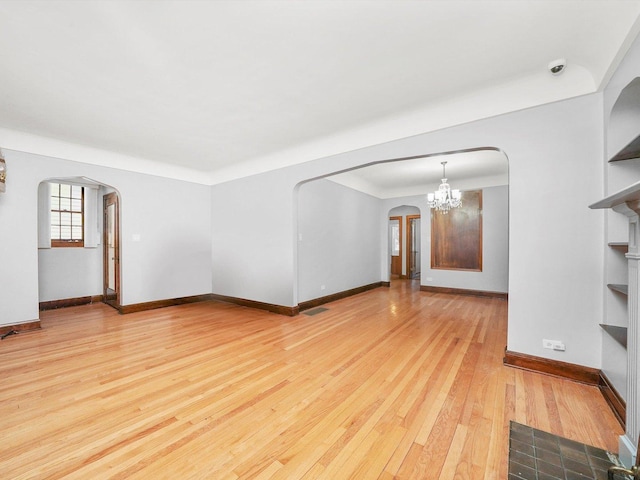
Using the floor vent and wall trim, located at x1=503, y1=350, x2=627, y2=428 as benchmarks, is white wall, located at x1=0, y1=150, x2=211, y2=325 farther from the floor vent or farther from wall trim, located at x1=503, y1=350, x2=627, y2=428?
wall trim, located at x1=503, y1=350, x2=627, y2=428

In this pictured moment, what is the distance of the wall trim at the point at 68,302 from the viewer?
527 cm

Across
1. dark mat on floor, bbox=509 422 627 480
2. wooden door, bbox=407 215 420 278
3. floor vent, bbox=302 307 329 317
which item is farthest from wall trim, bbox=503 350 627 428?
wooden door, bbox=407 215 420 278

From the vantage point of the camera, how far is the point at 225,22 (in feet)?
6.39

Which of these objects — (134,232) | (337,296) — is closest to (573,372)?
(337,296)

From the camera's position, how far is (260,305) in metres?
5.35

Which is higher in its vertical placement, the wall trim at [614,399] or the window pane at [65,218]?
the window pane at [65,218]

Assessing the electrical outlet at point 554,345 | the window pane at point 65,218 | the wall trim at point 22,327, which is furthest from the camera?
the window pane at point 65,218

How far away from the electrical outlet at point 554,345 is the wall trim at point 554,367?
0.12 m

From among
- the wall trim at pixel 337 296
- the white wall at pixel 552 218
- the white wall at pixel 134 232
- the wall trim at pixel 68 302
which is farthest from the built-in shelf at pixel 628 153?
the wall trim at pixel 68 302

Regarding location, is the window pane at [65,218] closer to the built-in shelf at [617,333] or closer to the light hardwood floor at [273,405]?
the light hardwood floor at [273,405]

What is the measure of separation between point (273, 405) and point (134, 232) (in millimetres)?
4680

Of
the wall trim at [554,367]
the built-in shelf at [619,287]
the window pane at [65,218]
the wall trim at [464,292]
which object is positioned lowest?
the wall trim at [464,292]

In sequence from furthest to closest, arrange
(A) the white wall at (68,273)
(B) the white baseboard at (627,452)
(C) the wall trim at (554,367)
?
(A) the white wall at (68,273) < (C) the wall trim at (554,367) < (B) the white baseboard at (627,452)

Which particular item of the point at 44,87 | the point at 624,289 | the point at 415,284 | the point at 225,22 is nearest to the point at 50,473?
the point at 225,22
